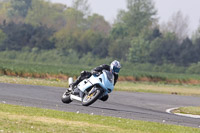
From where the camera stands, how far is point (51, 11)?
11219 cm

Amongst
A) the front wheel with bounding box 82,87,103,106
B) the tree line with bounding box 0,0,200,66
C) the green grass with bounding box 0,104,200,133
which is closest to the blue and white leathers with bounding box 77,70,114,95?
the front wheel with bounding box 82,87,103,106

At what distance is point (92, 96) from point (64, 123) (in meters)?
4.46

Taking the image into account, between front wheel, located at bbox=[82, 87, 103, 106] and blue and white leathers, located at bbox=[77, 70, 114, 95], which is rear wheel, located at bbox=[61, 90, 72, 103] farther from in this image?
blue and white leathers, located at bbox=[77, 70, 114, 95]

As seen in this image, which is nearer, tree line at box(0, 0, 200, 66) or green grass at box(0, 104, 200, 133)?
green grass at box(0, 104, 200, 133)

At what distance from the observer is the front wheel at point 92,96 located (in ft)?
53.7

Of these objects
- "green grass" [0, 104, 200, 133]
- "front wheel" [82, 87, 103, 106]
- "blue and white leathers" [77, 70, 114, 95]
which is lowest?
"green grass" [0, 104, 200, 133]

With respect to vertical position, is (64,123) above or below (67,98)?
below

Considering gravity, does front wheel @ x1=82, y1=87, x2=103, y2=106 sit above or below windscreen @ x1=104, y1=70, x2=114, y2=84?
below

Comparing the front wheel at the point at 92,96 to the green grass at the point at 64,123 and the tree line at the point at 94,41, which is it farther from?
the tree line at the point at 94,41

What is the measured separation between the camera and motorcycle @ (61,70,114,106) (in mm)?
16438

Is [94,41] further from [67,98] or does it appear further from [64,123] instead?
[64,123]

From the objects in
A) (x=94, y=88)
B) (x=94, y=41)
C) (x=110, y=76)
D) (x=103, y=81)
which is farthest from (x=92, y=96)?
(x=94, y=41)

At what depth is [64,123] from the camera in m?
12.3

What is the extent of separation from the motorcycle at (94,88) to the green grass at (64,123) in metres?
2.14
